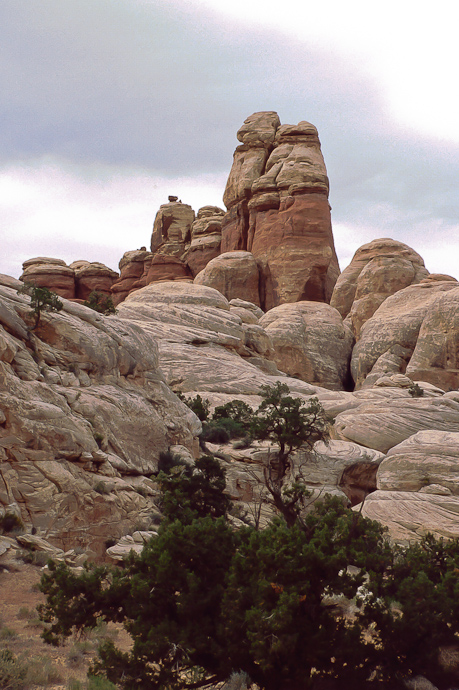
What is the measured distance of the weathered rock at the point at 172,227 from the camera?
289ft

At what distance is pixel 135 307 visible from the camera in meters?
43.3

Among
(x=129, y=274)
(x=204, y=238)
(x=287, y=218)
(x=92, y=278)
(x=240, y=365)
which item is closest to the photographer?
(x=240, y=365)

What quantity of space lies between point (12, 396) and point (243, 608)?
1117 centimetres

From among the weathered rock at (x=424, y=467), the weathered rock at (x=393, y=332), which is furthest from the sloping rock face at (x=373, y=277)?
the weathered rock at (x=424, y=467)

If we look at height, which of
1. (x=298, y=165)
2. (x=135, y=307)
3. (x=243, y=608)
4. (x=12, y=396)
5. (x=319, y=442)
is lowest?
(x=319, y=442)

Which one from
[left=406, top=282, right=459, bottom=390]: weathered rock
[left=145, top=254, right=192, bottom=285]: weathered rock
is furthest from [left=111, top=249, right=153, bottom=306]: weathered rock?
[left=406, top=282, right=459, bottom=390]: weathered rock

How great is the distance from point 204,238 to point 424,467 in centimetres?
6183

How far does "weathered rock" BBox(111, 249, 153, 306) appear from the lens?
269 ft

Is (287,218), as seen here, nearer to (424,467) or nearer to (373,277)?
(373,277)

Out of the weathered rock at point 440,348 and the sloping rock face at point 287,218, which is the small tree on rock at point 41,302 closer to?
the weathered rock at point 440,348

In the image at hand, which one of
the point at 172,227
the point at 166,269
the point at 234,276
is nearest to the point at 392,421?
the point at 234,276

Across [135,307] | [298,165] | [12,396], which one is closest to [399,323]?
[135,307]

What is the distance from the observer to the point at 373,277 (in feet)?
195

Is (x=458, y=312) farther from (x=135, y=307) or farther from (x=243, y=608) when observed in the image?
(x=243, y=608)
